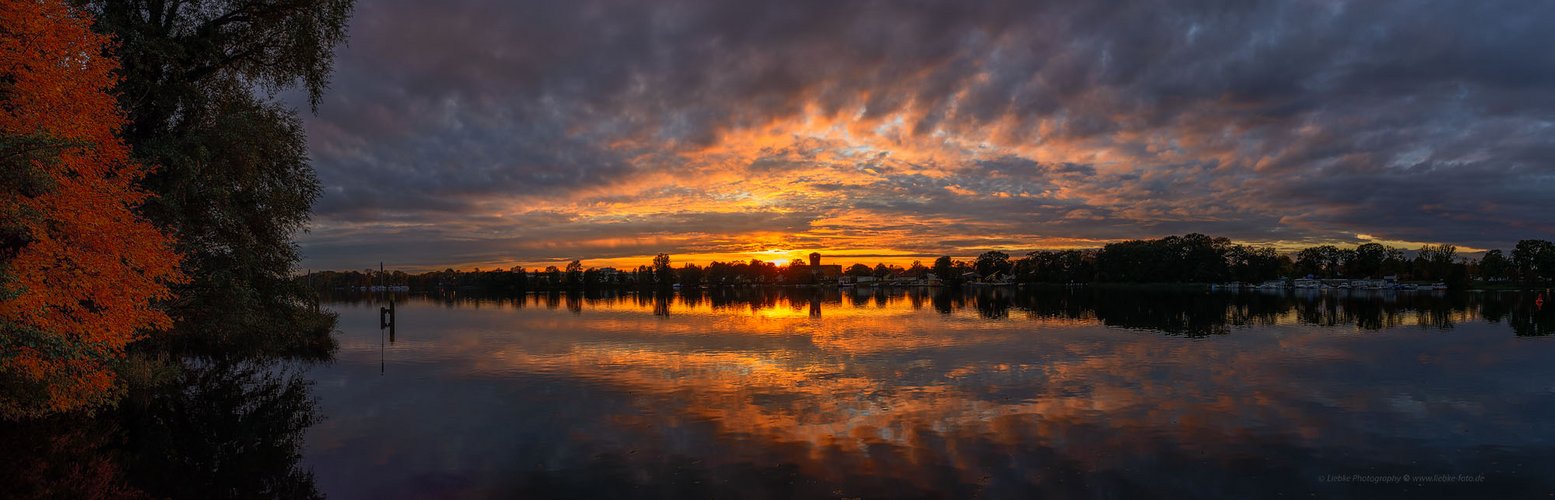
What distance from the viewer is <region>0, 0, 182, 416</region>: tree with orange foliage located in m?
14.7

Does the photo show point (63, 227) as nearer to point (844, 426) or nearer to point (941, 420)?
point (844, 426)

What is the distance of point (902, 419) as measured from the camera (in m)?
19.4

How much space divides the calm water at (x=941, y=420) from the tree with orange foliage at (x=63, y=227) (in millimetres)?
5455

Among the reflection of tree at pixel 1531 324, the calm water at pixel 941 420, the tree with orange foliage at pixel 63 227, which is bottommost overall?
the reflection of tree at pixel 1531 324

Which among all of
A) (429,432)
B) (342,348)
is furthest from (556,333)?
(429,432)

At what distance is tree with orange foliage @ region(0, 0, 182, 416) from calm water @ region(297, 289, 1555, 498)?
5.46 meters

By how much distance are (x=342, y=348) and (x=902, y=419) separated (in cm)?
3510

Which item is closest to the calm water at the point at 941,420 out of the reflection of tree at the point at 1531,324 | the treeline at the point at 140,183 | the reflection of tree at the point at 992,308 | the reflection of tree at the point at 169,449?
the reflection of tree at the point at 169,449

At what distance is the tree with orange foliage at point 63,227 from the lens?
14.7m

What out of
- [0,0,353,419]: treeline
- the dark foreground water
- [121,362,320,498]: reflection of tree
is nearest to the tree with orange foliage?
[0,0,353,419]: treeline

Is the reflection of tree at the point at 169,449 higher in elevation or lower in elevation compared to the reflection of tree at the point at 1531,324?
higher

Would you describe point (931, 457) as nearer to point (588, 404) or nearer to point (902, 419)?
point (902, 419)

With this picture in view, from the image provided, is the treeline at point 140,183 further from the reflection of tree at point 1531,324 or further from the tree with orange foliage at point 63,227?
the reflection of tree at point 1531,324

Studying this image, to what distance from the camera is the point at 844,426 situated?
60.7 feet
